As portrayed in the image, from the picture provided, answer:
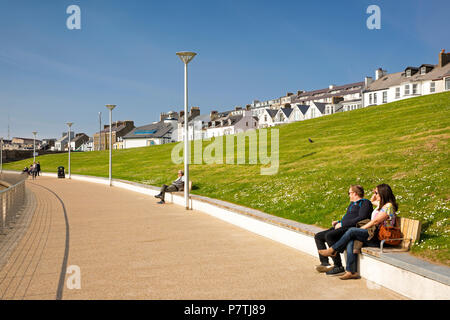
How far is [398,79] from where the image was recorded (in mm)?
63219

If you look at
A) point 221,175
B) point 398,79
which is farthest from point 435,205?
point 398,79

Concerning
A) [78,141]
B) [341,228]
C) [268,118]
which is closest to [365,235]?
[341,228]

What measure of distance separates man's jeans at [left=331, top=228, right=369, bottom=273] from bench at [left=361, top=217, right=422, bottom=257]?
0.18 m

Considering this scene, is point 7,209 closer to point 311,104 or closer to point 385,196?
point 385,196

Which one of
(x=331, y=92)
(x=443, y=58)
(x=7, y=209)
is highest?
Result: (x=331, y=92)

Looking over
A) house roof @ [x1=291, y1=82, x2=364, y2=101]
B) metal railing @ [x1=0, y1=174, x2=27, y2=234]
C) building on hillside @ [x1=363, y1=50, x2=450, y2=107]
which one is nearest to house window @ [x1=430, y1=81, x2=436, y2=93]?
building on hillside @ [x1=363, y1=50, x2=450, y2=107]

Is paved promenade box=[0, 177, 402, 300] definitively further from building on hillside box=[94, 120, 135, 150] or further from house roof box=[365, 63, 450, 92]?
building on hillside box=[94, 120, 135, 150]

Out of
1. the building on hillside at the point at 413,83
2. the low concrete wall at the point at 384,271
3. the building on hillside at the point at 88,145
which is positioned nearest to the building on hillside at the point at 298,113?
the building on hillside at the point at 413,83

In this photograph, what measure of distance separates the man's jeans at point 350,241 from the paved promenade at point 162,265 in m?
0.33

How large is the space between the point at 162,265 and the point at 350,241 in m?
3.22

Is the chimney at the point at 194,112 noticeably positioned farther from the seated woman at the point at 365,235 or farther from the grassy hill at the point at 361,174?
the seated woman at the point at 365,235

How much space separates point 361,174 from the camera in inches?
520

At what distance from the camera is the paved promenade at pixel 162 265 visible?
Answer: 562cm

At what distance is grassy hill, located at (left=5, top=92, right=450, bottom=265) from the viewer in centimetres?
883
